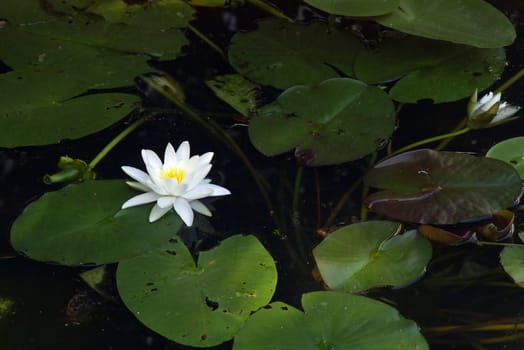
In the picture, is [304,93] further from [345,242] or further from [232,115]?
[345,242]

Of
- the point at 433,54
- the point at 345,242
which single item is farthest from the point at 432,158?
the point at 433,54

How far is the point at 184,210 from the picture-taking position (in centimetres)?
159

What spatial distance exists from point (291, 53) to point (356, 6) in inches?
11.1

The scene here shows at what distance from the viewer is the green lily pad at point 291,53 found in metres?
2.11

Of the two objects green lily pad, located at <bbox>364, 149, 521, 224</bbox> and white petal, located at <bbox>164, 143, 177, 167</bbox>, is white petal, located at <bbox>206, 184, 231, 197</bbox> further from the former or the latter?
green lily pad, located at <bbox>364, 149, 521, 224</bbox>

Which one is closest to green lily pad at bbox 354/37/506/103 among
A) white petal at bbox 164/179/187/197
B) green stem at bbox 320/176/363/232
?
green stem at bbox 320/176/363/232

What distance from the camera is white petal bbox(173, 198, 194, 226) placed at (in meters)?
1.57

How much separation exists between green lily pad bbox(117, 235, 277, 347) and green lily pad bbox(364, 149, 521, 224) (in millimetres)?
399

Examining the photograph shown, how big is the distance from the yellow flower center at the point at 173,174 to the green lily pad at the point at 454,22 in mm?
914

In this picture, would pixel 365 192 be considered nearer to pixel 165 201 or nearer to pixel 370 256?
pixel 370 256

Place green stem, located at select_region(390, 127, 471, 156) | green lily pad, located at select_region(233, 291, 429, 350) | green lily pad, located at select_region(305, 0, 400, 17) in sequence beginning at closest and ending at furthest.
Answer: green lily pad, located at select_region(233, 291, 429, 350), green stem, located at select_region(390, 127, 471, 156), green lily pad, located at select_region(305, 0, 400, 17)

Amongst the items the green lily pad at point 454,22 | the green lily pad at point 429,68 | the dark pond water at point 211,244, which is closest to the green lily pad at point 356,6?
the green lily pad at point 454,22

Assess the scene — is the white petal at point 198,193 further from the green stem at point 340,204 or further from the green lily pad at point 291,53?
the green lily pad at point 291,53

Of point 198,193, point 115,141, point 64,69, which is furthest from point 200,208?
point 64,69
